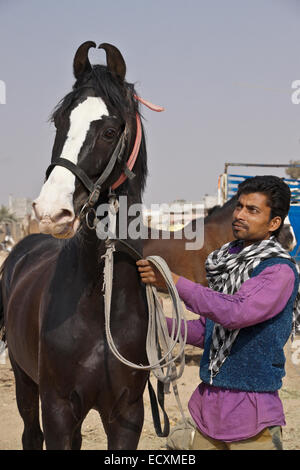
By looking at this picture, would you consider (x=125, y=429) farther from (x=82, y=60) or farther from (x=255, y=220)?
(x=82, y=60)

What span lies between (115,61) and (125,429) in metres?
1.80

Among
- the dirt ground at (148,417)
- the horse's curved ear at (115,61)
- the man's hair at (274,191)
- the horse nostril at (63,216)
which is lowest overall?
the dirt ground at (148,417)

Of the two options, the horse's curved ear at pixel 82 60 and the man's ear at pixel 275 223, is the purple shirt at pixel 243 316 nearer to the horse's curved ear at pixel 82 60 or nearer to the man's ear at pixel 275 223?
the man's ear at pixel 275 223

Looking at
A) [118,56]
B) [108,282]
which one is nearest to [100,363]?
[108,282]

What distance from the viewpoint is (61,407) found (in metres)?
2.34

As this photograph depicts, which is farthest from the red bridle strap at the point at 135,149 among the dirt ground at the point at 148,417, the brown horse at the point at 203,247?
the brown horse at the point at 203,247

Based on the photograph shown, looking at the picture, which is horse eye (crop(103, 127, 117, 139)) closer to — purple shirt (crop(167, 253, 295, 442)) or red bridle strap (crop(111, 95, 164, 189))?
red bridle strap (crop(111, 95, 164, 189))

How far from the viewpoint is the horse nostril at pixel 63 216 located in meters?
2.00

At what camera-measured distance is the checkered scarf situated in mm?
2131

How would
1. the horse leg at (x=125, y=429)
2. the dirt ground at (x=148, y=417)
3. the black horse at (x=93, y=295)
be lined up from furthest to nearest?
1. the dirt ground at (x=148, y=417)
2. the horse leg at (x=125, y=429)
3. the black horse at (x=93, y=295)

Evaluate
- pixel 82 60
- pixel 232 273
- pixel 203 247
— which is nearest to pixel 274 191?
pixel 232 273

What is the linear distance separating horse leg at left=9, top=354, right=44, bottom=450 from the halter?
1.85m

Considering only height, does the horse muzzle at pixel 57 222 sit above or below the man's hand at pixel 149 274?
above

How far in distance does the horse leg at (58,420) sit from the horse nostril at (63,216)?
2.84 ft
